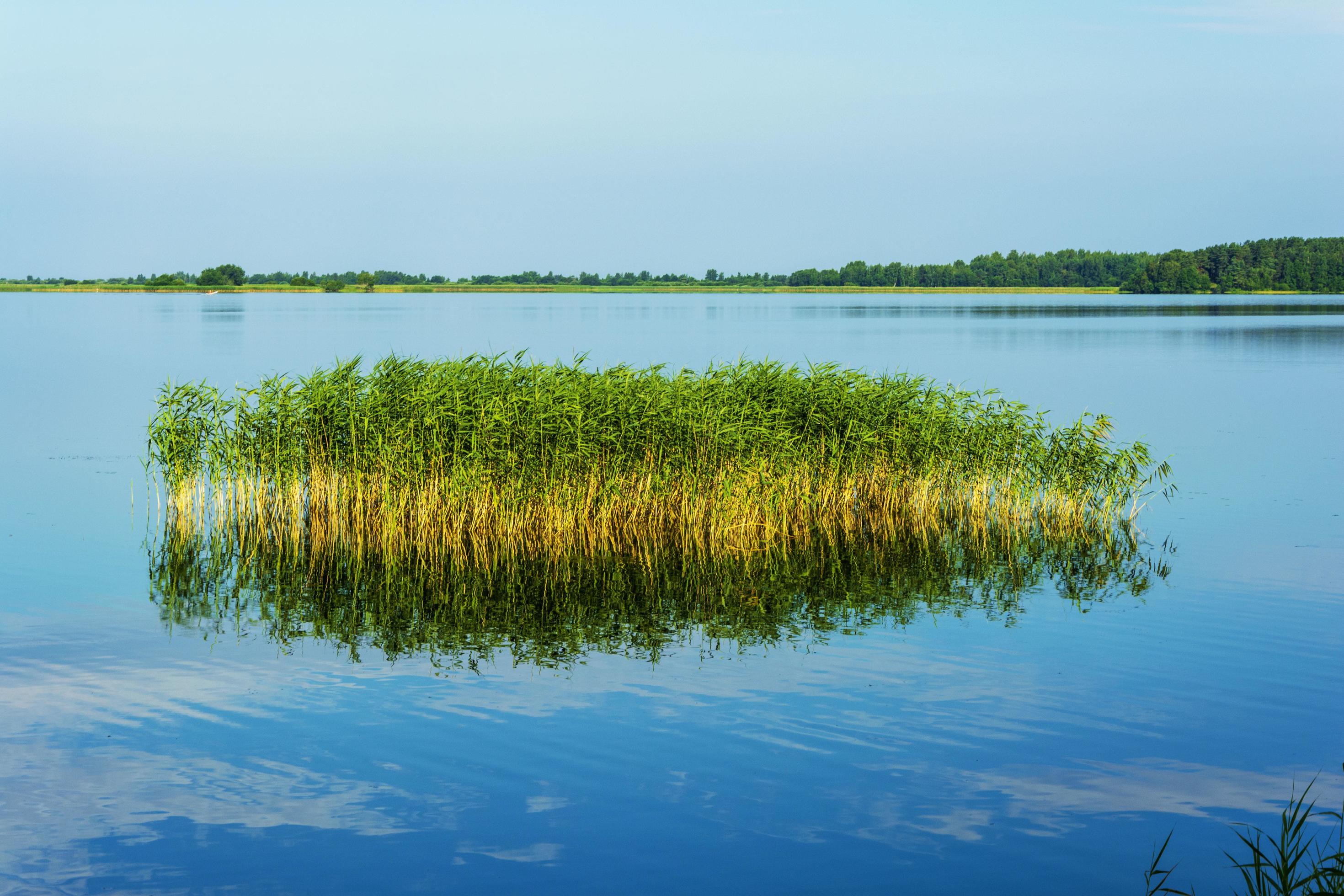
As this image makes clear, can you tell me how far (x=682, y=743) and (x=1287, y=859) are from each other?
15.7ft

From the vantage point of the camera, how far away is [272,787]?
352 inches

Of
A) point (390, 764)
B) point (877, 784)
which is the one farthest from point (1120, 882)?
point (390, 764)

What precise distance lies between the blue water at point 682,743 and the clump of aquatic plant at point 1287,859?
0.49 ft

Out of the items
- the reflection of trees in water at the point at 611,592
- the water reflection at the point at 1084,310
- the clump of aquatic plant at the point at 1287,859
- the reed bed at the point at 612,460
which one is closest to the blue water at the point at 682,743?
the clump of aquatic plant at the point at 1287,859

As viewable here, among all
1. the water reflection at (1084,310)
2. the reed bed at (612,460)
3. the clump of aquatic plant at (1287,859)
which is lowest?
the clump of aquatic plant at (1287,859)

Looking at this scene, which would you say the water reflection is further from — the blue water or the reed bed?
the blue water

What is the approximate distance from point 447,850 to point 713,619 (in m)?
6.17

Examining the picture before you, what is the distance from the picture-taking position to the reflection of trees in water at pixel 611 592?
13094 millimetres

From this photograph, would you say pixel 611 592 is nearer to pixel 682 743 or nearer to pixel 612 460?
pixel 612 460

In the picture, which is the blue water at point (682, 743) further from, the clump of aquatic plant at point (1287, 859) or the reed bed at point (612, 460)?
the reed bed at point (612, 460)

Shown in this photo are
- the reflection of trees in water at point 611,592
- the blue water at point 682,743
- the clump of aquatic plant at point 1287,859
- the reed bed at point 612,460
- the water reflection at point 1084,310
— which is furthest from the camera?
the water reflection at point 1084,310

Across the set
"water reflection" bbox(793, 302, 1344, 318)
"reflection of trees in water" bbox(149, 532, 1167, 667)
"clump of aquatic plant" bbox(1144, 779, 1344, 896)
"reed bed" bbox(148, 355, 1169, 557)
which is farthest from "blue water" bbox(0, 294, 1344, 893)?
"water reflection" bbox(793, 302, 1344, 318)

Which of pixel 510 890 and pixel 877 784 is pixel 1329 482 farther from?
pixel 510 890

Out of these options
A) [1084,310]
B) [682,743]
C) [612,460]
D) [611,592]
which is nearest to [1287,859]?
[682,743]
